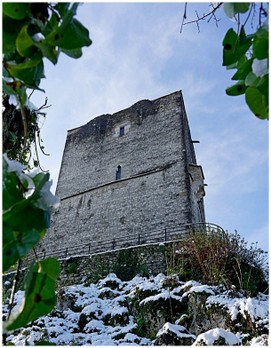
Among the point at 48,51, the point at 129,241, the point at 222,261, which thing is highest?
the point at 129,241

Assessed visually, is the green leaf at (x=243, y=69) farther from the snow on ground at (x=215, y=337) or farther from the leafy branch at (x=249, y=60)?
the snow on ground at (x=215, y=337)

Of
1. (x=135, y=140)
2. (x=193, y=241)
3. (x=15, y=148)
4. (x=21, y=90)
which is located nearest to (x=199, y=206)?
(x=135, y=140)

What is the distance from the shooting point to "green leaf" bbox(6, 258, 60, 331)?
49 cm

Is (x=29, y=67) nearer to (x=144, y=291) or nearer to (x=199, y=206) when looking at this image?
(x=144, y=291)

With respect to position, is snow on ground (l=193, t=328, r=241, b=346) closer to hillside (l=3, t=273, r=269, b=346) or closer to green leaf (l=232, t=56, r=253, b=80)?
hillside (l=3, t=273, r=269, b=346)

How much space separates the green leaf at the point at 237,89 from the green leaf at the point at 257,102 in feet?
0.31

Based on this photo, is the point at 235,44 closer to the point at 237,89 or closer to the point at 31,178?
the point at 237,89

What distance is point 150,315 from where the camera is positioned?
6988mm

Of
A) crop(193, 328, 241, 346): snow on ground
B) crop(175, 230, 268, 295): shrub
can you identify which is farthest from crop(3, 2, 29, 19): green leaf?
crop(175, 230, 268, 295): shrub

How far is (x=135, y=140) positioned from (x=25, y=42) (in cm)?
1554

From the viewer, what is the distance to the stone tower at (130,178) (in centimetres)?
1325

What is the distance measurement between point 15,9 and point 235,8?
1.27 ft

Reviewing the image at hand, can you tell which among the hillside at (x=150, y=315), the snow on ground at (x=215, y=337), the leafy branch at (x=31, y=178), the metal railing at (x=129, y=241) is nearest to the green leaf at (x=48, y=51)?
the leafy branch at (x=31, y=178)

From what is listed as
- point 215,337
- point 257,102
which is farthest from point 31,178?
point 215,337
